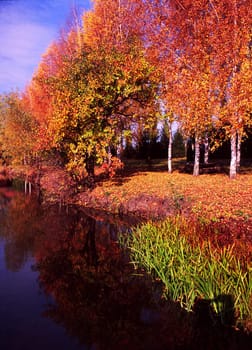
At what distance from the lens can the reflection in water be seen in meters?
6.29

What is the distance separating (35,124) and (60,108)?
25.6ft

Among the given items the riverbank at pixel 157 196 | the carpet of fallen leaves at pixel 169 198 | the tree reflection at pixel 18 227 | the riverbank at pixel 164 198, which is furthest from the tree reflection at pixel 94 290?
the riverbank at pixel 157 196

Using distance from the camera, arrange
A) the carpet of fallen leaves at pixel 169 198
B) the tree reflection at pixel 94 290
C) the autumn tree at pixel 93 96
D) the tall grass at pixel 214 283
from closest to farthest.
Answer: the tall grass at pixel 214 283, the tree reflection at pixel 94 290, the carpet of fallen leaves at pixel 169 198, the autumn tree at pixel 93 96

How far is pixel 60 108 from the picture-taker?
1872 centimetres

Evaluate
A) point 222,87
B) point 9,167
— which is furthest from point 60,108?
point 9,167

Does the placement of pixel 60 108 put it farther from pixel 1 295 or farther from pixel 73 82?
pixel 1 295

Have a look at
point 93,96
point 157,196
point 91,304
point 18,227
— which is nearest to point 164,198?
point 157,196

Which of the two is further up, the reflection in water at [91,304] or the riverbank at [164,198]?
the riverbank at [164,198]

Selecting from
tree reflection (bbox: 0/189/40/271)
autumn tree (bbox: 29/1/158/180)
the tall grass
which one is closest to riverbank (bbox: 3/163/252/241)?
autumn tree (bbox: 29/1/158/180)

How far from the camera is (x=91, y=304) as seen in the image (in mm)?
7754

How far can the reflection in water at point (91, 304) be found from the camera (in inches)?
247

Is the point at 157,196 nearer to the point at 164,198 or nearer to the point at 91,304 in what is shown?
the point at 164,198

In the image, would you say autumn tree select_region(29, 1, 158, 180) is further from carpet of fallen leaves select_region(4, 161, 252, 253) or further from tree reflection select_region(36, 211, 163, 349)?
tree reflection select_region(36, 211, 163, 349)

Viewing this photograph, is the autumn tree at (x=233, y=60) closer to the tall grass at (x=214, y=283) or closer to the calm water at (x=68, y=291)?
the calm water at (x=68, y=291)
